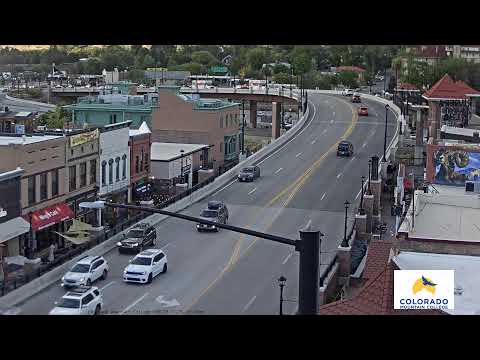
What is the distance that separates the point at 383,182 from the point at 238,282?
17933mm

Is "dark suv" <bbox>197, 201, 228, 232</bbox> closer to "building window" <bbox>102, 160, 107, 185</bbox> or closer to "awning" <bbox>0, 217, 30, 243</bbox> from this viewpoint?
"building window" <bbox>102, 160, 107, 185</bbox>

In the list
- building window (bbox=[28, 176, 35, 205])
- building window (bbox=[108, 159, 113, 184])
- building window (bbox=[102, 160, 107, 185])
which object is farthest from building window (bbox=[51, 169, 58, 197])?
building window (bbox=[108, 159, 113, 184])

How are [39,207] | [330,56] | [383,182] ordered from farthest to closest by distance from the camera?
1. [330,56]
2. [383,182]
3. [39,207]

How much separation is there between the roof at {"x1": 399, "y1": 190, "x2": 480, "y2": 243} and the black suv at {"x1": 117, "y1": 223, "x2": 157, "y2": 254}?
26.4ft

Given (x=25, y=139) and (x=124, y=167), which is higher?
(x=25, y=139)

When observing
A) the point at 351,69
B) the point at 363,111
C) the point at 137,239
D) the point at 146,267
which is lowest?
the point at 146,267

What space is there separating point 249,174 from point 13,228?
1762 cm

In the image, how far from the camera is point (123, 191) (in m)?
32.9

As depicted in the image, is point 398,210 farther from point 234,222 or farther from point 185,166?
point 185,166

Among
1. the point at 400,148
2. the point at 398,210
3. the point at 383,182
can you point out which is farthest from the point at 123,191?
the point at 400,148

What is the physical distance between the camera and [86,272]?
21594 mm

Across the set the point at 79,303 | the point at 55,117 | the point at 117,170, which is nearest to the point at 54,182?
the point at 117,170

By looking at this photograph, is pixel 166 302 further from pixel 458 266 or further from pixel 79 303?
pixel 458 266

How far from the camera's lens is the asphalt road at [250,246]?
2094 cm
